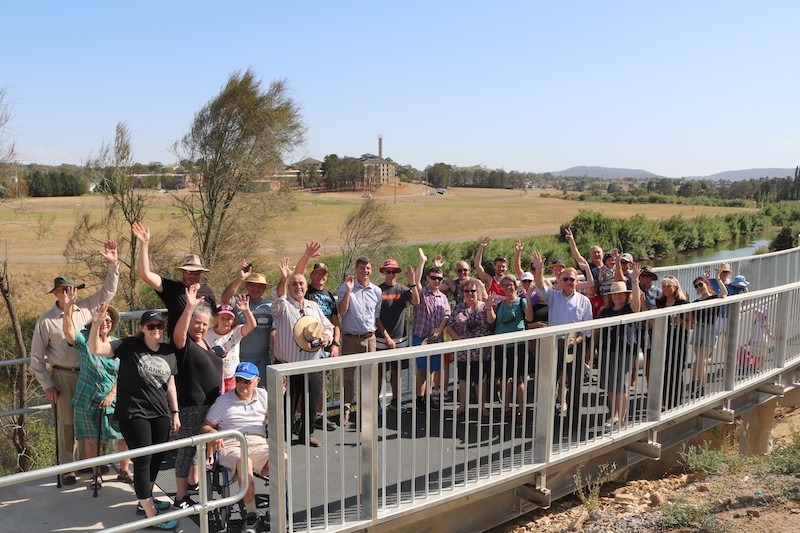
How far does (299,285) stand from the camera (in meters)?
6.05

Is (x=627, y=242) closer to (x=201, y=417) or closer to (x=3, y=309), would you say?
(x=3, y=309)

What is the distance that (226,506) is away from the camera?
464 centimetres

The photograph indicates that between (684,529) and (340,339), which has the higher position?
(340,339)

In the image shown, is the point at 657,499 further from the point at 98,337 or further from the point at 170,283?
the point at 98,337

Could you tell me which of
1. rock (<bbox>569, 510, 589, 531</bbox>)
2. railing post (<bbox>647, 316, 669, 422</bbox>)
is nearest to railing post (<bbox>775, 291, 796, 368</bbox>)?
railing post (<bbox>647, 316, 669, 422</bbox>)

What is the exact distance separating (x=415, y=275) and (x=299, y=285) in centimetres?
160

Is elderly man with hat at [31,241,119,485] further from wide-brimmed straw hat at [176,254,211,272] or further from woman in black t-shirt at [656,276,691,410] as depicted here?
woman in black t-shirt at [656,276,691,410]

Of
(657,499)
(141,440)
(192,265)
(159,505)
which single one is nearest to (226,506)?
(159,505)

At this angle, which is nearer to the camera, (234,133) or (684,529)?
(684,529)

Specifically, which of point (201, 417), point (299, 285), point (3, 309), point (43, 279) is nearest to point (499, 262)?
point (299, 285)

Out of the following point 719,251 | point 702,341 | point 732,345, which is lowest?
point 719,251

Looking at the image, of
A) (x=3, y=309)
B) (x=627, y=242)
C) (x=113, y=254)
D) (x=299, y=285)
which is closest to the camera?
(x=113, y=254)

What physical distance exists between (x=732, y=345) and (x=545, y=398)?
2.92 meters

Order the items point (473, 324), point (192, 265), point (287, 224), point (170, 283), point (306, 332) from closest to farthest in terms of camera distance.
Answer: point (170, 283) → point (192, 265) → point (306, 332) → point (473, 324) → point (287, 224)
